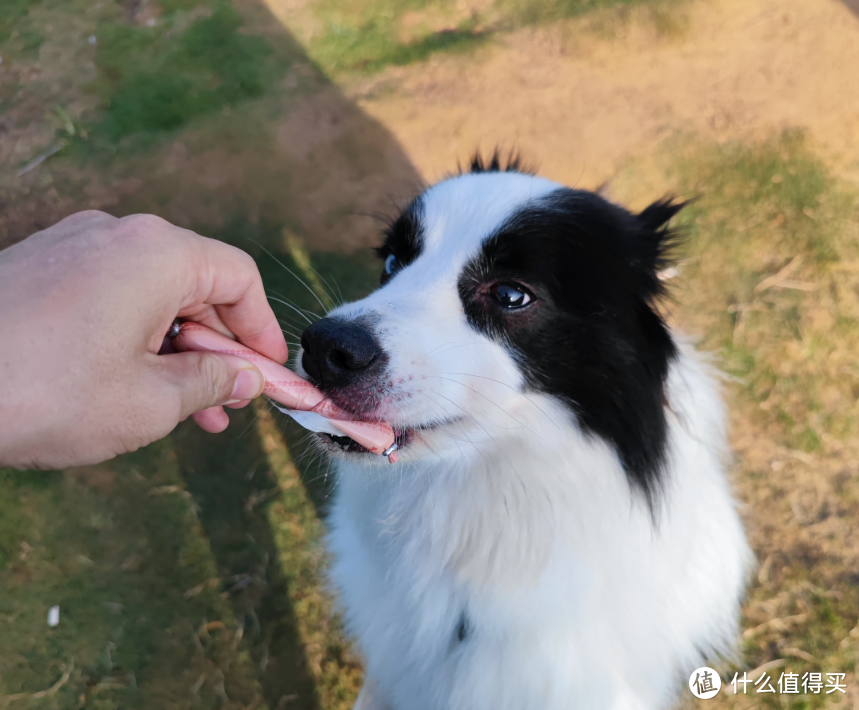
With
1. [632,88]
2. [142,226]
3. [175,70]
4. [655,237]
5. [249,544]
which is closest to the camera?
[142,226]

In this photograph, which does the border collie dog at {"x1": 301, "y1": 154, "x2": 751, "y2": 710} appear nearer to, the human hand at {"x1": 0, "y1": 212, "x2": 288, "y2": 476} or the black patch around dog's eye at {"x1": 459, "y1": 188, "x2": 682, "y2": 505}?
the black patch around dog's eye at {"x1": 459, "y1": 188, "x2": 682, "y2": 505}

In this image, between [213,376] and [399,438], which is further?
[399,438]

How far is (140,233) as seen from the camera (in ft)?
4.13

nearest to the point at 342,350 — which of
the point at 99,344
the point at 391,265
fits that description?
the point at 99,344

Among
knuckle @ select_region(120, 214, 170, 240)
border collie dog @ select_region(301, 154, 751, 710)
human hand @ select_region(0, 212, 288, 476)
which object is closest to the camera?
human hand @ select_region(0, 212, 288, 476)

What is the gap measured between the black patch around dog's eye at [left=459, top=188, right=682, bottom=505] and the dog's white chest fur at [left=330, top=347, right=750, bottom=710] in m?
0.07

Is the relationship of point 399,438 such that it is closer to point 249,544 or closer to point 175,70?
point 249,544

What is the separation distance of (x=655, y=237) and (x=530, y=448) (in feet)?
2.53

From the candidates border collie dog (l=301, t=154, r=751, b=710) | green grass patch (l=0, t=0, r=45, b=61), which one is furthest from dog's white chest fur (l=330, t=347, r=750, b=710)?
green grass patch (l=0, t=0, r=45, b=61)

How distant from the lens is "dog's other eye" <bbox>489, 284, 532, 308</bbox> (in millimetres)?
1561

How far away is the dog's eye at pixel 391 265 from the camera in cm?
193

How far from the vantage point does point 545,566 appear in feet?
5.15

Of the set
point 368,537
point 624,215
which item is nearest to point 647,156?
point 624,215

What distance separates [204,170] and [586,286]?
10.3ft
